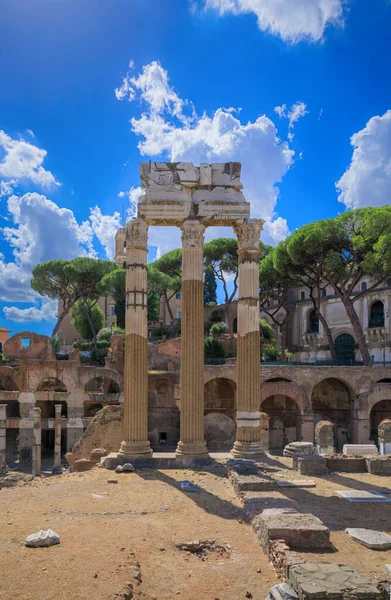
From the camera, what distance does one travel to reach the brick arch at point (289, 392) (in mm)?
25375

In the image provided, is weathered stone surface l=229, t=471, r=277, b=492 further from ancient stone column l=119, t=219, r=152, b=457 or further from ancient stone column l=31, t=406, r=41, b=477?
ancient stone column l=31, t=406, r=41, b=477

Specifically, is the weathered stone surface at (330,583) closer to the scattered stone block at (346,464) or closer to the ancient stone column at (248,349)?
the ancient stone column at (248,349)

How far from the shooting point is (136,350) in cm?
1330

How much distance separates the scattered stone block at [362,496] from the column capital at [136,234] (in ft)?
24.9

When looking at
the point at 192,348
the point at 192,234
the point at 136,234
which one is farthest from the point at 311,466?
the point at 136,234

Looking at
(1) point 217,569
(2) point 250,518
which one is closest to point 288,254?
(2) point 250,518

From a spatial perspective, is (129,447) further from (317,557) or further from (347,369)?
(347,369)

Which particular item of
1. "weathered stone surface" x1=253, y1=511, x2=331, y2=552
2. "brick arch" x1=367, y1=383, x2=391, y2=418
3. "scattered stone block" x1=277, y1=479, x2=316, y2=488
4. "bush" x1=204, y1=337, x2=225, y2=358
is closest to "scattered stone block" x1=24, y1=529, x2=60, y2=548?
"weathered stone surface" x1=253, y1=511, x2=331, y2=552

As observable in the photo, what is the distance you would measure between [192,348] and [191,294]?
139 centimetres

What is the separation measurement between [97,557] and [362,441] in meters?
→ 22.1

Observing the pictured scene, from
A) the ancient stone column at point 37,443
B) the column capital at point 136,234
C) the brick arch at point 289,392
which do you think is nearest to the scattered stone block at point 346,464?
the column capital at point 136,234

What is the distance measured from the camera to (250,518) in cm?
816

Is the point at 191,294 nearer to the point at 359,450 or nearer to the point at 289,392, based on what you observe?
the point at 359,450

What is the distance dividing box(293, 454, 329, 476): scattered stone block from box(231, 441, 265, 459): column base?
3.63 ft
